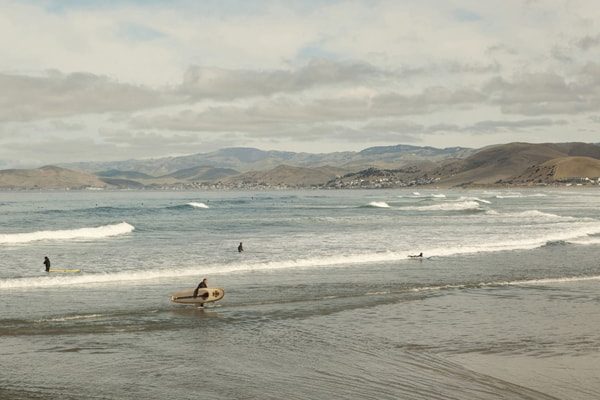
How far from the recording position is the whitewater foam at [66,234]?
5205 cm

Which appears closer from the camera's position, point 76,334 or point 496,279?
point 76,334

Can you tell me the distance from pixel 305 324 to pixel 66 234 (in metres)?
42.5

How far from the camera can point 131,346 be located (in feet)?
59.1

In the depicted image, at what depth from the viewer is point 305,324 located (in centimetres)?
2092

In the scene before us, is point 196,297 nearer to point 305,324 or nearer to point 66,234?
point 305,324

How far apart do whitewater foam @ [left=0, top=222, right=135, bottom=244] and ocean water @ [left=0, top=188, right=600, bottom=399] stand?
9635 mm

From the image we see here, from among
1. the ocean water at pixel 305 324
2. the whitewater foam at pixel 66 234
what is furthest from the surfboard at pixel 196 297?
the whitewater foam at pixel 66 234

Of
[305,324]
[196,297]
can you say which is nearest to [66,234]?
[196,297]

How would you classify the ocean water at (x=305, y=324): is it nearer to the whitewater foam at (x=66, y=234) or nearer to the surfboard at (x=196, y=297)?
the surfboard at (x=196, y=297)

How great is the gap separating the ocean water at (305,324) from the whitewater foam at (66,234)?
963 centimetres

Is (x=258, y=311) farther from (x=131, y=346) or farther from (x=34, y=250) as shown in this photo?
(x=34, y=250)

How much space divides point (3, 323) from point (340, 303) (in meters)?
11.8

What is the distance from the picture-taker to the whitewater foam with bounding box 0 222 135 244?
5205 centimetres

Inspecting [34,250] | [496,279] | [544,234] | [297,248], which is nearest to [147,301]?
[496,279]
